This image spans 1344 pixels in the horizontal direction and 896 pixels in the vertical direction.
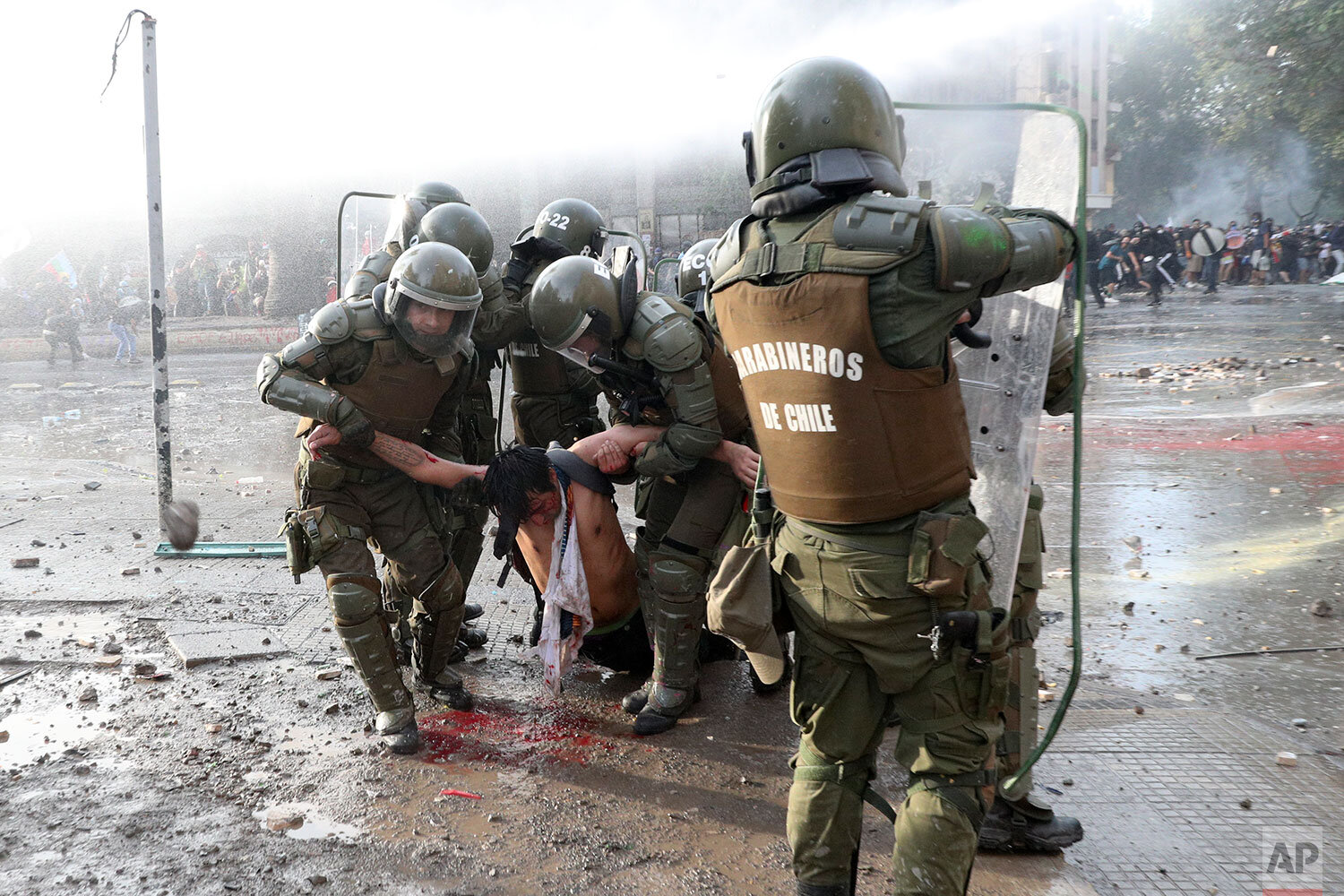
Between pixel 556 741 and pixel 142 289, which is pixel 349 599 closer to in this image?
pixel 556 741

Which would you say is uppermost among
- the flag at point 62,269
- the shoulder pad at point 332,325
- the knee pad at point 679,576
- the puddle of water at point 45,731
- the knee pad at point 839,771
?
the flag at point 62,269

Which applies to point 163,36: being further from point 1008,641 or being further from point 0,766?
point 1008,641

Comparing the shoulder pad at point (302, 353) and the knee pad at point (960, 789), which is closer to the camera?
the knee pad at point (960, 789)

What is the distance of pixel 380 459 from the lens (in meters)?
3.93

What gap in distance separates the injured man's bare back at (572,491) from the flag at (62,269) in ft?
77.9

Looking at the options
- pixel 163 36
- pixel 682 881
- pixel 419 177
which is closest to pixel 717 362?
pixel 682 881

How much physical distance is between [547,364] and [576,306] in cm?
117

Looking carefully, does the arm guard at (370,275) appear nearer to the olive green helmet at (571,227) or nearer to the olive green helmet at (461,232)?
the olive green helmet at (461,232)

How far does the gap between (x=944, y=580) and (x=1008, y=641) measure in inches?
9.7

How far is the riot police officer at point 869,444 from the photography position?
2082mm

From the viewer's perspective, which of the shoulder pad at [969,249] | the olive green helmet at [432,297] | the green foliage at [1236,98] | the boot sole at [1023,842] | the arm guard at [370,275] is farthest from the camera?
the green foliage at [1236,98]

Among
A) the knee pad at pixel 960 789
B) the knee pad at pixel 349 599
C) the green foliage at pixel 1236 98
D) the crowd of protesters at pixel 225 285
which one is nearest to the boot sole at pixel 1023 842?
the knee pad at pixel 960 789

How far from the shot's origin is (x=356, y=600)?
3729mm

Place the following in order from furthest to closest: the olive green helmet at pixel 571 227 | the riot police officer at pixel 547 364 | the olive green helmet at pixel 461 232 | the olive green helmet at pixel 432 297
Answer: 1. the olive green helmet at pixel 571 227
2. the riot police officer at pixel 547 364
3. the olive green helmet at pixel 461 232
4. the olive green helmet at pixel 432 297
